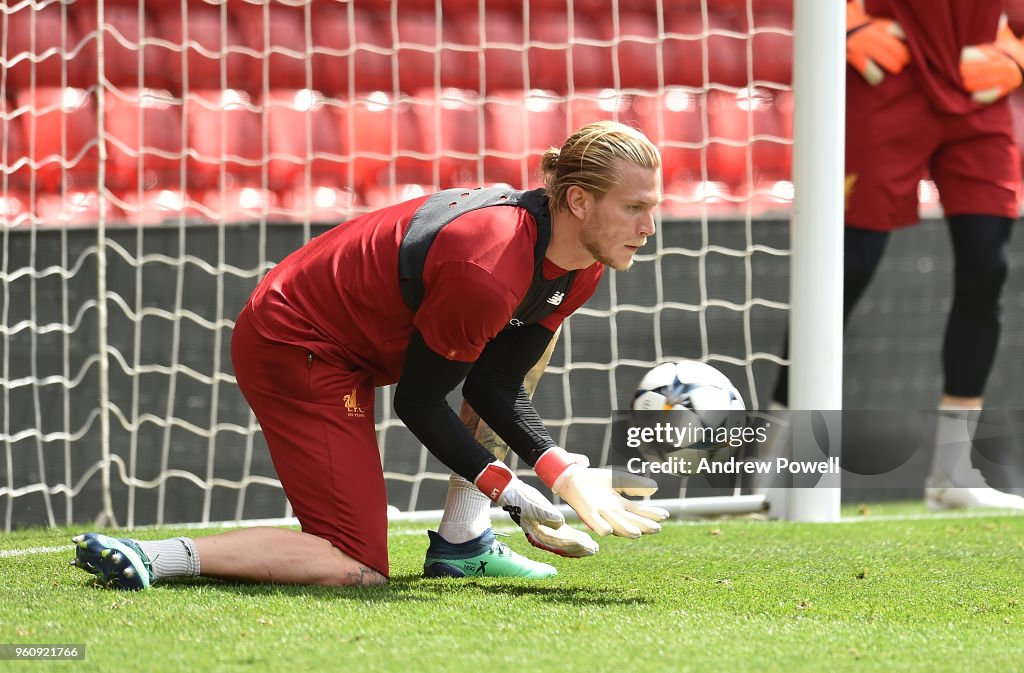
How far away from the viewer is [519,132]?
512 centimetres

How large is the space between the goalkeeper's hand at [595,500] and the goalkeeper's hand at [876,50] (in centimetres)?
222

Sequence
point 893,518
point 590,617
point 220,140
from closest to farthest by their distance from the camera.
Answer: point 590,617 → point 893,518 → point 220,140

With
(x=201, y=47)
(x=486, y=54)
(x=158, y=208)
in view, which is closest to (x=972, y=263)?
(x=486, y=54)

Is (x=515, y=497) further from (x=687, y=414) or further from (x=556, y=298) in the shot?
(x=687, y=414)

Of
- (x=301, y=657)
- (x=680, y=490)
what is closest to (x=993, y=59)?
(x=680, y=490)

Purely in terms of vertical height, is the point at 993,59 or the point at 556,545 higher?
the point at 993,59

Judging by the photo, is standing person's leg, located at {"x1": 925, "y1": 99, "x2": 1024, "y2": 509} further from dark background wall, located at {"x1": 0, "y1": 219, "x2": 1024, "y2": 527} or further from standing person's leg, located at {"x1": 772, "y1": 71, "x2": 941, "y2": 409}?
dark background wall, located at {"x1": 0, "y1": 219, "x2": 1024, "y2": 527}

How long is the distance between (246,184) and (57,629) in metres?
3.10

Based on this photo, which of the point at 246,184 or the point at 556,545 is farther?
the point at 246,184

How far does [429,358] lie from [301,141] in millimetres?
2975

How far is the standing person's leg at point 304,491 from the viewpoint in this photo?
233 cm

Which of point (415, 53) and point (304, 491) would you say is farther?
point (415, 53)

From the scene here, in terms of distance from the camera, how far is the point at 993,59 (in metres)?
4.07

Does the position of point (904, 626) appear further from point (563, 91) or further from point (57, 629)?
point (563, 91)
